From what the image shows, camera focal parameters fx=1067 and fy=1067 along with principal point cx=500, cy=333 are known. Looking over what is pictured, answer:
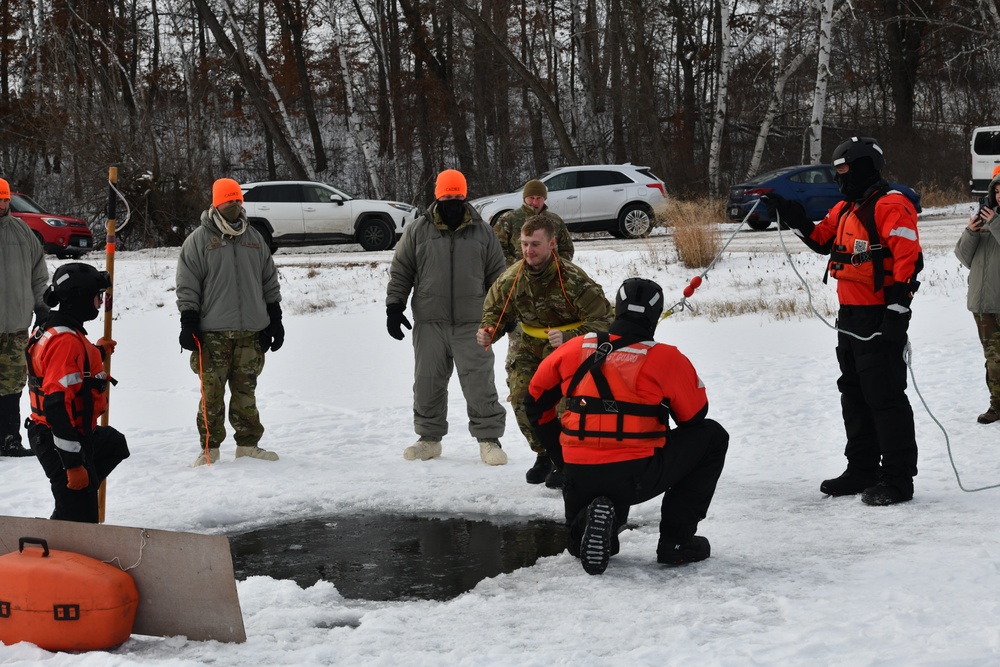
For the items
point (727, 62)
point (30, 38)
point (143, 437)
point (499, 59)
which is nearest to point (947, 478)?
point (143, 437)

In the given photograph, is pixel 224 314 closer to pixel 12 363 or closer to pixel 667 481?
pixel 12 363

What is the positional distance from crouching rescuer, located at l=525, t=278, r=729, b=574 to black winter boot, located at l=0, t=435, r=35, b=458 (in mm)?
4407

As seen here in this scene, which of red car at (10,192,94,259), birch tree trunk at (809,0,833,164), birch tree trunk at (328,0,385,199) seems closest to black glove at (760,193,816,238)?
red car at (10,192,94,259)

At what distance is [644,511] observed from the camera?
5910mm

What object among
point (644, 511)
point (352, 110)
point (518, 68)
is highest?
point (518, 68)

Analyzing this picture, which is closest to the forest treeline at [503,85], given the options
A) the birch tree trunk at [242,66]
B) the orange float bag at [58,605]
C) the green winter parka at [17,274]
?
the birch tree trunk at [242,66]

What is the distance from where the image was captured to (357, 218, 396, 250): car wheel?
20344 mm

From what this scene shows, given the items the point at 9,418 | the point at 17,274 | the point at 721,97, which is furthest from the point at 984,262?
the point at 721,97

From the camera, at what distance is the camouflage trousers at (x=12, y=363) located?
24.6 feet

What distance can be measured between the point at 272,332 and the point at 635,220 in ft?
43.8

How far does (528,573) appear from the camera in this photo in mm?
4895

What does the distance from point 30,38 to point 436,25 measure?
12993 millimetres

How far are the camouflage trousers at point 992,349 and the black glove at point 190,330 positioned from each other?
211 inches

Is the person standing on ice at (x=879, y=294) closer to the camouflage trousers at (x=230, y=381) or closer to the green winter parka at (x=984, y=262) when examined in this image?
the green winter parka at (x=984, y=262)
